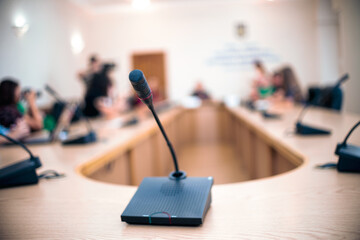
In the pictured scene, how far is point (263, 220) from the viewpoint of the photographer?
84 centimetres

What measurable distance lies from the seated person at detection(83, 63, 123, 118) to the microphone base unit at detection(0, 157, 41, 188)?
2481 mm

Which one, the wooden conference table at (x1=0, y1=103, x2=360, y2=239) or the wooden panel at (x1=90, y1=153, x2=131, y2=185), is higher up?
the wooden conference table at (x1=0, y1=103, x2=360, y2=239)

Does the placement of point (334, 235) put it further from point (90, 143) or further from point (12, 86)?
point (12, 86)

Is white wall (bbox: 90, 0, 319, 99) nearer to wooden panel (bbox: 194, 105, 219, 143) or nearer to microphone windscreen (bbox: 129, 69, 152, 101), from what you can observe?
wooden panel (bbox: 194, 105, 219, 143)

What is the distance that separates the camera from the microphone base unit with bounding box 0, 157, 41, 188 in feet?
4.14

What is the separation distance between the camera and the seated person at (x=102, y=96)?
3.79 m

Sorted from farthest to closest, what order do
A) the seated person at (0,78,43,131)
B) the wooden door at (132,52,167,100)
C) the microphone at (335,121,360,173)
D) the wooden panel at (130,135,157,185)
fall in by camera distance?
the wooden door at (132,52,167,100) < the wooden panel at (130,135,157,185) < the seated person at (0,78,43,131) < the microphone at (335,121,360,173)

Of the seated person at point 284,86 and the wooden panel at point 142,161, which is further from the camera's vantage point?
the seated person at point 284,86

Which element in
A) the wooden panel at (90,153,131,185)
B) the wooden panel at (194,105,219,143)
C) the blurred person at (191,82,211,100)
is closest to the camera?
the wooden panel at (90,153,131,185)

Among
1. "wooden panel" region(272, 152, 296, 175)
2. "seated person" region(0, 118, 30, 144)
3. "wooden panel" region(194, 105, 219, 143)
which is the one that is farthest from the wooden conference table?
"wooden panel" region(194, 105, 219, 143)

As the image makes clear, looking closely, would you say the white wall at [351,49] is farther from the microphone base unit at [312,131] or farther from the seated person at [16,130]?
the seated person at [16,130]

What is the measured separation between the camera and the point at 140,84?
811mm

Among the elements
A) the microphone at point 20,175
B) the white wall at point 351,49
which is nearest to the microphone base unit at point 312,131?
the microphone at point 20,175

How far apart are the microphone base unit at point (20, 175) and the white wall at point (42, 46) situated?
3.87m
